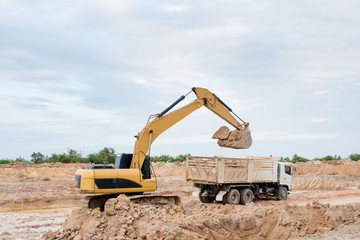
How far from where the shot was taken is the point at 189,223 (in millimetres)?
10875

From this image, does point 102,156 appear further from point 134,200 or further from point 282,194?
point 134,200

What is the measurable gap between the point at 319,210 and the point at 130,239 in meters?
7.69

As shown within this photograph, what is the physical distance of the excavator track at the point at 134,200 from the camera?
12.4 m

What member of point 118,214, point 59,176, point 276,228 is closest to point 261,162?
point 276,228

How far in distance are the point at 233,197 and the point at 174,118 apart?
513cm

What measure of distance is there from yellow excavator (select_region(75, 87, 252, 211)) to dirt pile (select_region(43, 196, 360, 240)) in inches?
22.1

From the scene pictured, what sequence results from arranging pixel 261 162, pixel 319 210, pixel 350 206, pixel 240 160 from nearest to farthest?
pixel 319 210 → pixel 350 206 → pixel 240 160 → pixel 261 162

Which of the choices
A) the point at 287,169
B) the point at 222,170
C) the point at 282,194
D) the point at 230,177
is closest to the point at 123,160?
the point at 222,170

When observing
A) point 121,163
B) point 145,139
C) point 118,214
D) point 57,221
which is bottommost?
point 57,221

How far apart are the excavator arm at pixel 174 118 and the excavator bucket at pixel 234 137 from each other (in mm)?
370

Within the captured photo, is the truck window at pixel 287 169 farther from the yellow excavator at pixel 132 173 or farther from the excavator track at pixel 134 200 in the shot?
the excavator track at pixel 134 200

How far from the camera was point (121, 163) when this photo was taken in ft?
43.7

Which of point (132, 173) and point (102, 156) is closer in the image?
point (132, 173)

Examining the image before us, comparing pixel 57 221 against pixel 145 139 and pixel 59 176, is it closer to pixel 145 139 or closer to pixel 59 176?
pixel 145 139
